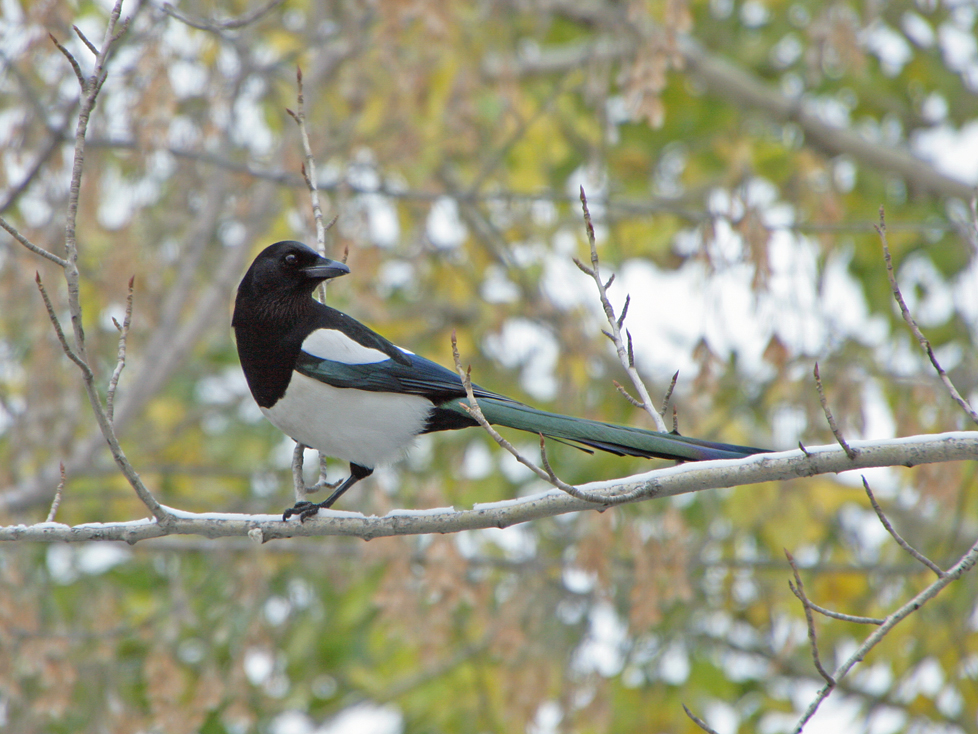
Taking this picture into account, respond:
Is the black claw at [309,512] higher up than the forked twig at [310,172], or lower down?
lower down

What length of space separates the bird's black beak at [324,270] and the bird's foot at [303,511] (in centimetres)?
74

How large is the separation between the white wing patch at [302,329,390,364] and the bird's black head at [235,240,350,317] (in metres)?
0.16

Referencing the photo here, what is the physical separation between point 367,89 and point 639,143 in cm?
267

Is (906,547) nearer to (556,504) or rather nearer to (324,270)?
(556,504)

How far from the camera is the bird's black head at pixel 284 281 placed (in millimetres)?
3320

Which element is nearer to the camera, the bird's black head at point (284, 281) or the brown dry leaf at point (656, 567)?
the bird's black head at point (284, 281)

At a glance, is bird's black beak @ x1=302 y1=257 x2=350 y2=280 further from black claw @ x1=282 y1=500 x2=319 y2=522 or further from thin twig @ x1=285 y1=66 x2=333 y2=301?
black claw @ x1=282 y1=500 x2=319 y2=522

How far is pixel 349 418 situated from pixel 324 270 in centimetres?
50

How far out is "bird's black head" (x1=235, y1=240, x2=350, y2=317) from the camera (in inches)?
131

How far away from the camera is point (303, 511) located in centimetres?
292

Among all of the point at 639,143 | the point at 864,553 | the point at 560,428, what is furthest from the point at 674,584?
the point at 639,143

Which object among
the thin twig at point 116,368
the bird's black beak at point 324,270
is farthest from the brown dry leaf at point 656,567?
the thin twig at point 116,368

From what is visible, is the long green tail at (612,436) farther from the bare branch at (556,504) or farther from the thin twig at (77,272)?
the thin twig at (77,272)

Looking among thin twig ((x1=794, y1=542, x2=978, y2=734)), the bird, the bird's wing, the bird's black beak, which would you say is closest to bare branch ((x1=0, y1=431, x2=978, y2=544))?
thin twig ((x1=794, y1=542, x2=978, y2=734))
